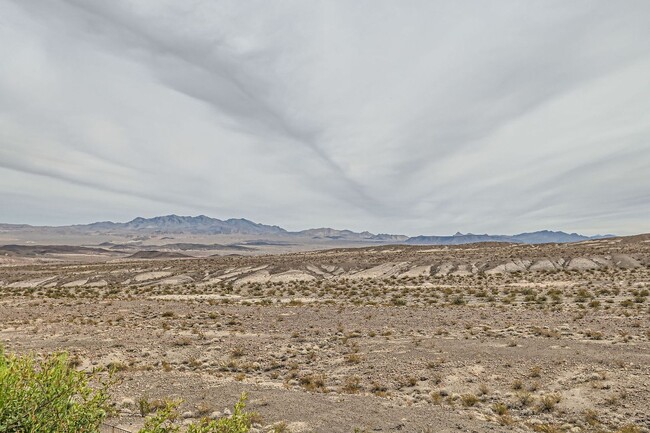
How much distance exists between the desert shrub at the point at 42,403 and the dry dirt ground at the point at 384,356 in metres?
6.17

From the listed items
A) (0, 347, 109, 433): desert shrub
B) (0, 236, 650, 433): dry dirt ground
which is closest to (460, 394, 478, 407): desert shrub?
(0, 236, 650, 433): dry dirt ground

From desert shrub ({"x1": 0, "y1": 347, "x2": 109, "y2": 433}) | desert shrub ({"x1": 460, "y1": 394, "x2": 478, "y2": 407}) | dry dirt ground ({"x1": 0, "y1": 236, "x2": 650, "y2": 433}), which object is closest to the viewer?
desert shrub ({"x1": 0, "y1": 347, "x2": 109, "y2": 433})

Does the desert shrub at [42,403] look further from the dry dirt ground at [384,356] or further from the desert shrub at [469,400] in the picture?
the desert shrub at [469,400]

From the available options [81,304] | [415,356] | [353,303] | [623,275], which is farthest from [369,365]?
[623,275]

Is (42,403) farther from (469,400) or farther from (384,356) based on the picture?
(384,356)

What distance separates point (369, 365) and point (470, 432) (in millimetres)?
6058

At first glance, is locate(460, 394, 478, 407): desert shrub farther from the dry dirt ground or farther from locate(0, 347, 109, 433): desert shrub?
locate(0, 347, 109, 433): desert shrub

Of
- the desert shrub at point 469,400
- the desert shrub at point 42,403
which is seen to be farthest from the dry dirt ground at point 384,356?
the desert shrub at point 42,403

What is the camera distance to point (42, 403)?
4.79 meters

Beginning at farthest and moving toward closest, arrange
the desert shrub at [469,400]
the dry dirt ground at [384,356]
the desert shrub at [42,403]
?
the desert shrub at [469,400] → the dry dirt ground at [384,356] → the desert shrub at [42,403]

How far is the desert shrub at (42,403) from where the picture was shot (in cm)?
456

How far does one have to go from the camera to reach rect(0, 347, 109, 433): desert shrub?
179 inches

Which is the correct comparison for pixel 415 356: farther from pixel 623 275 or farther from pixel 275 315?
pixel 623 275

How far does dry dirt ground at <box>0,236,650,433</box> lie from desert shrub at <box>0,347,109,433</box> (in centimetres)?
617
